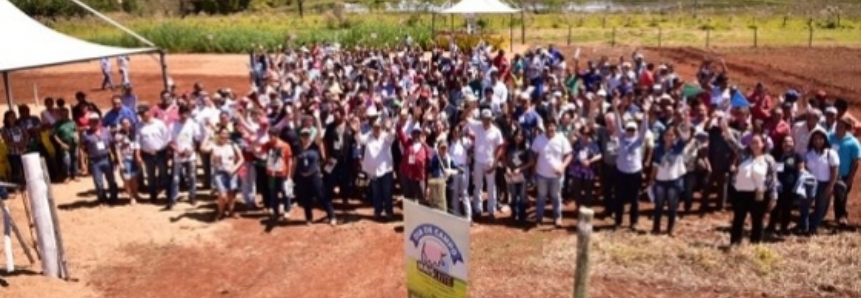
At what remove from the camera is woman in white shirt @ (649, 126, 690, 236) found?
429 inches

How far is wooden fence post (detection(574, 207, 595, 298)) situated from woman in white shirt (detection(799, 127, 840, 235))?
269 inches

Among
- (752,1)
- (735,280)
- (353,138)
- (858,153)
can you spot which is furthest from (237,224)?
(752,1)

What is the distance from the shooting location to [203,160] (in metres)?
14.1

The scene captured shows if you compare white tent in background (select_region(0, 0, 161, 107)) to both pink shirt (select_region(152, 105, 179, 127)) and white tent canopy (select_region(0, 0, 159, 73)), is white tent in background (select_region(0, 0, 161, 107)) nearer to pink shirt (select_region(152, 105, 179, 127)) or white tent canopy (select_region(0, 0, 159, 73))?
white tent canopy (select_region(0, 0, 159, 73))

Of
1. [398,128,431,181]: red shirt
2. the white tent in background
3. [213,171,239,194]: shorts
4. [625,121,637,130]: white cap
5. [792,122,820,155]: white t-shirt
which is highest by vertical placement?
the white tent in background

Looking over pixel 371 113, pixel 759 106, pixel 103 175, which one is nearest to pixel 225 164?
pixel 371 113

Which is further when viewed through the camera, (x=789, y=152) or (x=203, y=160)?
(x=203, y=160)

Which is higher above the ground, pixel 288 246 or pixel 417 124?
pixel 417 124

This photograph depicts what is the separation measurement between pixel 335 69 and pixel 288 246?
34.3 feet

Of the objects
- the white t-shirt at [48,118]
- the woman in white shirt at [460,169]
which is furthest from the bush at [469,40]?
the woman in white shirt at [460,169]

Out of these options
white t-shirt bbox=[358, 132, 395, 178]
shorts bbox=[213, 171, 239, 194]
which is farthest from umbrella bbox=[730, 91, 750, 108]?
shorts bbox=[213, 171, 239, 194]

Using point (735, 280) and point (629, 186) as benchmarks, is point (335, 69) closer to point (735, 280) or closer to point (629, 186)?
point (629, 186)

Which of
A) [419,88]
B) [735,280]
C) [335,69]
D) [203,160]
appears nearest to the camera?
[735,280]

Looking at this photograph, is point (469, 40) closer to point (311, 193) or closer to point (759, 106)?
point (759, 106)
